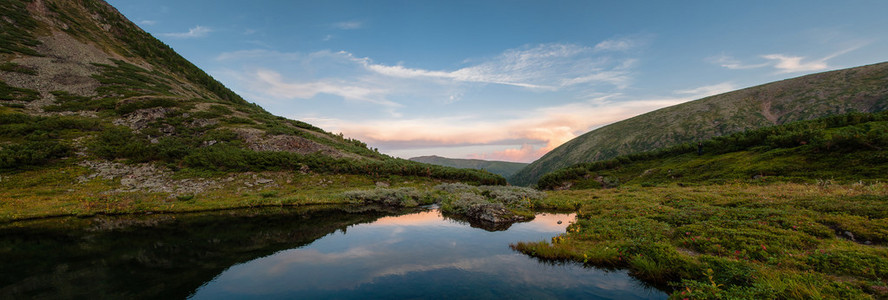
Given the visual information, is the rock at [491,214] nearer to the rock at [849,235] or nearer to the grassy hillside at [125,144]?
the rock at [849,235]

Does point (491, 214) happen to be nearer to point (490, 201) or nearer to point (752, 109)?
point (490, 201)

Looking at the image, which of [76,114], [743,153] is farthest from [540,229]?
[76,114]

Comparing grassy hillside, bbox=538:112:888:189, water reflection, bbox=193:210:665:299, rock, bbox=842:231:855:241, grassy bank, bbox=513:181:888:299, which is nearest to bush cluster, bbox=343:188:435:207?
water reflection, bbox=193:210:665:299

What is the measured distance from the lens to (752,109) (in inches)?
5177

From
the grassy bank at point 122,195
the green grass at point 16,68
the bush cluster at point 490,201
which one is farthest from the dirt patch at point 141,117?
the bush cluster at point 490,201

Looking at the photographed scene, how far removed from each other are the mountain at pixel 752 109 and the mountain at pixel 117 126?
134 metres

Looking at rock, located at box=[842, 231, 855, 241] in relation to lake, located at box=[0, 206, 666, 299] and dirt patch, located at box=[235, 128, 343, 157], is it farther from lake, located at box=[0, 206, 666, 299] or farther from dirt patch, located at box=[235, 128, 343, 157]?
dirt patch, located at box=[235, 128, 343, 157]

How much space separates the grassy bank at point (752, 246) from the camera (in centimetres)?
881

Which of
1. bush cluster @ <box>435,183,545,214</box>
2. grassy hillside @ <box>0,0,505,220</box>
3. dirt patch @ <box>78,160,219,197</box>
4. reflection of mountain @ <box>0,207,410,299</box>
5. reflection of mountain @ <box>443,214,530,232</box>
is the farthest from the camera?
dirt patch @ <box>78,160,219,197</box>

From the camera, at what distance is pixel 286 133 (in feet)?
192

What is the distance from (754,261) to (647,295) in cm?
459

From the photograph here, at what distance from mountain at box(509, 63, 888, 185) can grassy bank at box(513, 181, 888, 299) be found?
137 metres

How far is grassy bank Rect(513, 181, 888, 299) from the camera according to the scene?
28.9 ft

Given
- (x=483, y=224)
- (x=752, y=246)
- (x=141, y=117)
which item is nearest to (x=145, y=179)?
(x=141, y=117)
